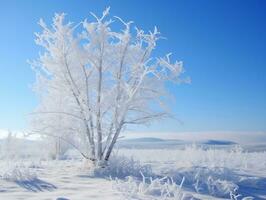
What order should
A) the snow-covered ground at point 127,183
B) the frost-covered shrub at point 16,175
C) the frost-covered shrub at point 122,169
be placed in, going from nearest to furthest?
the snow-covered ground at point 127,183 < the frost-covered shrub at point 16,175 < the frost-covered shrub at point 122,169

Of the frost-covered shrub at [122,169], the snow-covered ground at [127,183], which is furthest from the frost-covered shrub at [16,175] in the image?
the frost-covered shrub at [122,169]

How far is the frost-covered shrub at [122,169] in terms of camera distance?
14.3m

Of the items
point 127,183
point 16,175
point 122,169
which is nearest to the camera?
point 127,183

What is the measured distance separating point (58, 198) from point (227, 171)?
25.8ft

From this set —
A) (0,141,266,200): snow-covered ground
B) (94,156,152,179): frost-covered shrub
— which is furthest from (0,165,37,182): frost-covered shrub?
(94,156,152,179): frost-covered shrub

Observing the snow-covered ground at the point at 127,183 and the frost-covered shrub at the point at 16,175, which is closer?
the snow-covered ground at the point at 127,183

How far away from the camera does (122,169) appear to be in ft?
48.1

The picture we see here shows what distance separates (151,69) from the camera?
15.5 meters

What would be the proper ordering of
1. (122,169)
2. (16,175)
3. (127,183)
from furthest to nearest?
1. (122,169)
2. (16,175)
3. (127,183)

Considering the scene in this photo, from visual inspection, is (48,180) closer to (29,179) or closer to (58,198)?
(29,179)

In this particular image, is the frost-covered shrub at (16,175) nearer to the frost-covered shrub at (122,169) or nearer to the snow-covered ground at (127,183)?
the snow-covered ground at (127,183)

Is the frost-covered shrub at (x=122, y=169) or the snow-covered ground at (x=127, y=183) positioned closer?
the snow-covered ground at (x=127, y=183)

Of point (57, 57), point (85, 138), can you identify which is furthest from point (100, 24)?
point (85, 138)

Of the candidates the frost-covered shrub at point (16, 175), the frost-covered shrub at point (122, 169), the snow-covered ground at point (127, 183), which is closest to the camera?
the snow-covered ground at point (127, 183)
